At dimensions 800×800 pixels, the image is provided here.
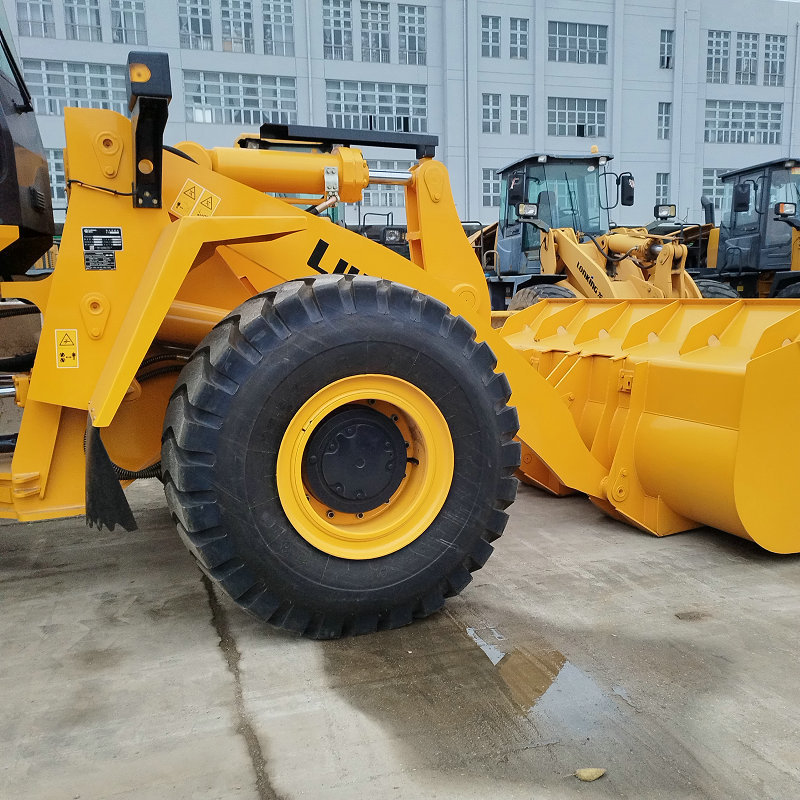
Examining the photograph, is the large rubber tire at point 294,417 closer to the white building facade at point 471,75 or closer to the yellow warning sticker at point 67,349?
the yellow warning sticker at point 67,349

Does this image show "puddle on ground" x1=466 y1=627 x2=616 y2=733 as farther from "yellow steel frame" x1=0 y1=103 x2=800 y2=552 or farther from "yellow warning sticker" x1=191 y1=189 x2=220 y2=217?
"yellow warning sticker" x1=191 y1=189 x2=220 y2=217

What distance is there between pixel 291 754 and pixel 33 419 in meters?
1.53

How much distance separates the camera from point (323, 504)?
8.59 ft

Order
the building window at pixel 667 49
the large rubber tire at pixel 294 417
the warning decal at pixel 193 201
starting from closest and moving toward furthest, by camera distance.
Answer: the large rubber tire at pixel 294 417, the warning decal at pixel 193 201, the building window at pixel 667 49

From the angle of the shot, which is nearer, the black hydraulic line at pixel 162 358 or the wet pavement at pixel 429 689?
the wet pavement at pixel 429 689

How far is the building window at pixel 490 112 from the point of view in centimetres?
2517

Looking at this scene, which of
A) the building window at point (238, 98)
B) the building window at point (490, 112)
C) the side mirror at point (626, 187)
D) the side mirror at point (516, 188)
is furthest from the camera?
the building window at point (490, 112)

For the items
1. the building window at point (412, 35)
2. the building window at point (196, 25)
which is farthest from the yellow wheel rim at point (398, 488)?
the building window at point (412, 35)

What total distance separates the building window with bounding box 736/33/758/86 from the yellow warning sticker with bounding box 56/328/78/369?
1243 inches

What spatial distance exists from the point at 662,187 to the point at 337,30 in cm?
1304

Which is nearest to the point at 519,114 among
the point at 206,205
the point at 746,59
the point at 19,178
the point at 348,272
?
the point at 746,59

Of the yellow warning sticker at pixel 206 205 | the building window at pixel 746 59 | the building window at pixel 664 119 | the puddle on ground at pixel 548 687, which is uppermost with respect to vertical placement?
the building window at pixel 746 59

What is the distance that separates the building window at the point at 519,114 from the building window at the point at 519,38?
145cm

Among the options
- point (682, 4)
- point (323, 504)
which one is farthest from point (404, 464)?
point (682, 4)
